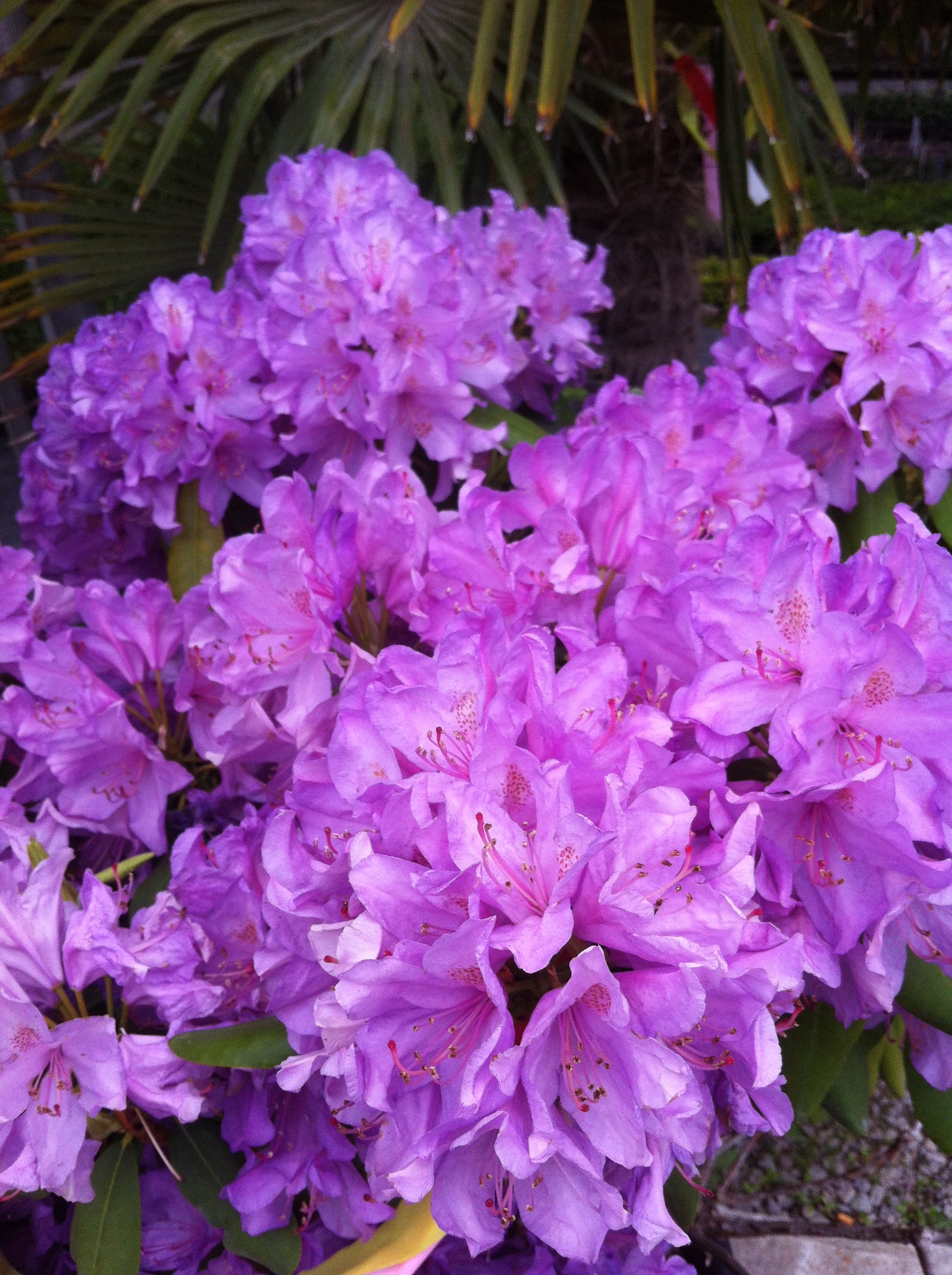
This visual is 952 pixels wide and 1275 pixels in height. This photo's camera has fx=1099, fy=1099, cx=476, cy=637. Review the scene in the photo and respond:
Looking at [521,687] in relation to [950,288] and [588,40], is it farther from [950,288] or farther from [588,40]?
[588,40]

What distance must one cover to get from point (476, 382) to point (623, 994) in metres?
0.72

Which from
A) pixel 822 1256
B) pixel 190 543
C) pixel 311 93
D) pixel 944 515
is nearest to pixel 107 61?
pixel 311 93

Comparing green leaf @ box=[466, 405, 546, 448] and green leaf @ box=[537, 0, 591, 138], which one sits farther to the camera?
green leaf @ box=[537, 0, 591, 138]

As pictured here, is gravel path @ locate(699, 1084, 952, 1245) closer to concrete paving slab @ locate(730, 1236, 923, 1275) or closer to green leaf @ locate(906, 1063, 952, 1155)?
concrete paving slab @ locate(730, 1236, 923, 1275)

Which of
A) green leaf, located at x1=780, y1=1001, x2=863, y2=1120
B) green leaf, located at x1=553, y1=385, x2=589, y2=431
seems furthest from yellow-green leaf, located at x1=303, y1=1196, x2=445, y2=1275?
green leaf, located at x1=553, y1=385, x2=589, y2=431

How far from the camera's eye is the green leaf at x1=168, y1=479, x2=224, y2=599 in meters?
1.18

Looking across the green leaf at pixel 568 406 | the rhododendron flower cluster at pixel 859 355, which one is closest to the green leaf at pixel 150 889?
the rhododendron flower cluster at pixel 859 355

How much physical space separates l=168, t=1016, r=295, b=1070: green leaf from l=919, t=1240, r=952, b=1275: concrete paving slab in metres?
1.25

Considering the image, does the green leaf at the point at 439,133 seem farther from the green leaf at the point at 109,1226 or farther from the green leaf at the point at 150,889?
the green leaf at the point at 109,1226

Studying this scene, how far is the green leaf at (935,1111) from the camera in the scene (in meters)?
0.79

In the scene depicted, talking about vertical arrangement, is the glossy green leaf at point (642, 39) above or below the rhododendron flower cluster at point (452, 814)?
above

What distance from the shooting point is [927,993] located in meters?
0.70

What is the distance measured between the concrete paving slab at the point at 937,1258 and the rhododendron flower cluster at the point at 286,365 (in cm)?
131

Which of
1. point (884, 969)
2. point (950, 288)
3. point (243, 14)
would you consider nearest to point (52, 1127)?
point (884, 969)
